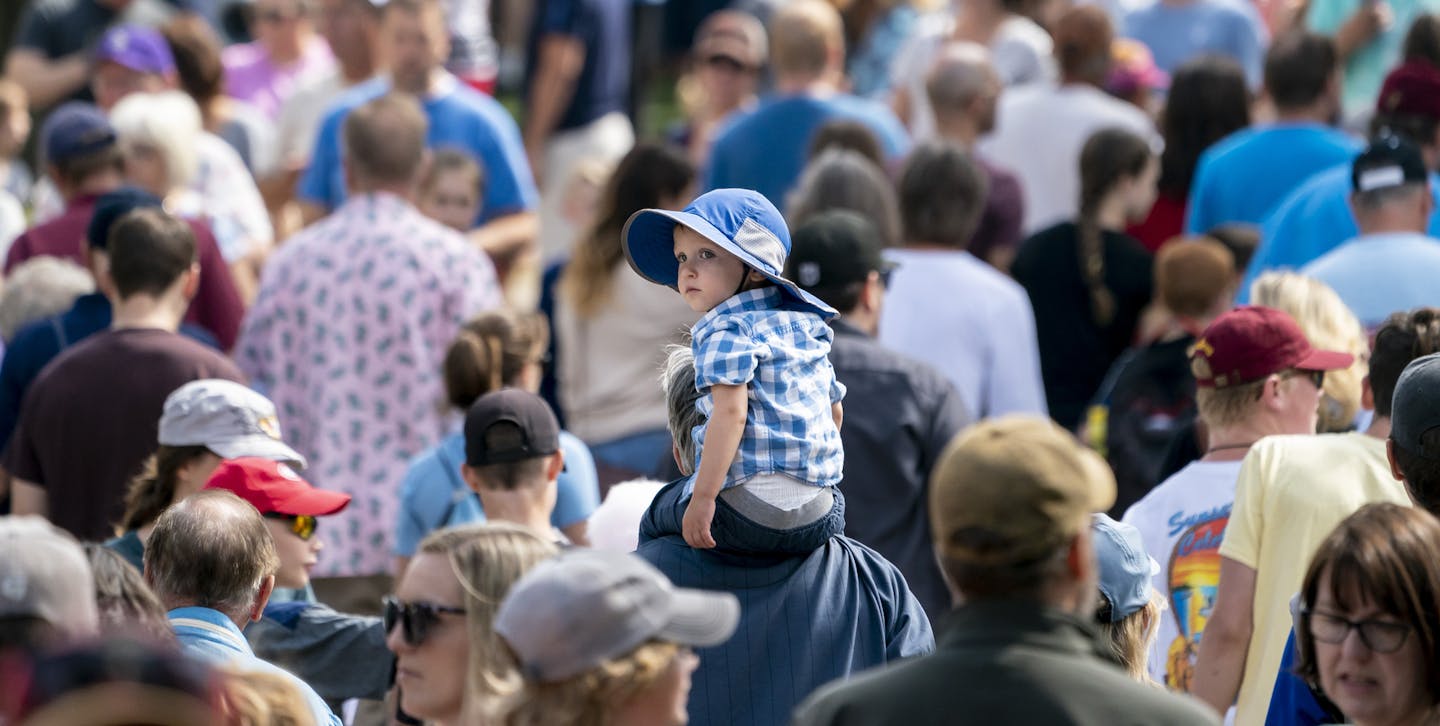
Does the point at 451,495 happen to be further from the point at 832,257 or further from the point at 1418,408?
the point at 1418,408

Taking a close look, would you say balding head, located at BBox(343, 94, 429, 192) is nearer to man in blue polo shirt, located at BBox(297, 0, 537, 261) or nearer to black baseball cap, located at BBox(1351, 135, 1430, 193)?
man in blue polo shirt, located at BBox(297, 0, 537, 261)

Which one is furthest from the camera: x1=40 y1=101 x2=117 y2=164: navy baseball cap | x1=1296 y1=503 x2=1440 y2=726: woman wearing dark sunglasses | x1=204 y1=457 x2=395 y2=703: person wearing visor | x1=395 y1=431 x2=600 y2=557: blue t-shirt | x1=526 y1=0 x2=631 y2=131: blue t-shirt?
x1=526 y1=0 x2=631 y2=131: blue t-shirt

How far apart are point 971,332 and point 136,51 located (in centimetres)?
446

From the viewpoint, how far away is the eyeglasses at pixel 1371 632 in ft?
11.0

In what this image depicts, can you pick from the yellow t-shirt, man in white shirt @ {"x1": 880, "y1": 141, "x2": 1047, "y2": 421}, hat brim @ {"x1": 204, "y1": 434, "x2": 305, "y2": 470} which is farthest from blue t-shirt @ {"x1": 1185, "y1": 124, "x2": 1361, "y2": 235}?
hat brim @ {"x1": 204, "y1": 434, "x2": 305, "y2": 470}

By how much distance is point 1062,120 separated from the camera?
9.35 m

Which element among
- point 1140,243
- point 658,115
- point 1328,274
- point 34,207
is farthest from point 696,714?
point 658,115

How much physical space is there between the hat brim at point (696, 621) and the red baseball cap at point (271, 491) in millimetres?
1952

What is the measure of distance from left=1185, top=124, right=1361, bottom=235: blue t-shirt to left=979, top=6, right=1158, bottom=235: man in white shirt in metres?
1.07

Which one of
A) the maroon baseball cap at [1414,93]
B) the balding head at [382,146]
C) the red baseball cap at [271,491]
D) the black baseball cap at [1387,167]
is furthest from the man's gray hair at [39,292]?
the maroon baseball cap at [1414,93]

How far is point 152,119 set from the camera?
26.0ft

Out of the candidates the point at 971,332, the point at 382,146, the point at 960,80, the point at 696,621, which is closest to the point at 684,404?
the point at 696,621

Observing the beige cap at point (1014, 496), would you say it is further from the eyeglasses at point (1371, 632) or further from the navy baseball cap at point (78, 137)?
the navy baseball cap at point (78, 137)

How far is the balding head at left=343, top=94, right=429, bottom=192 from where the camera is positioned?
7.04 meters
